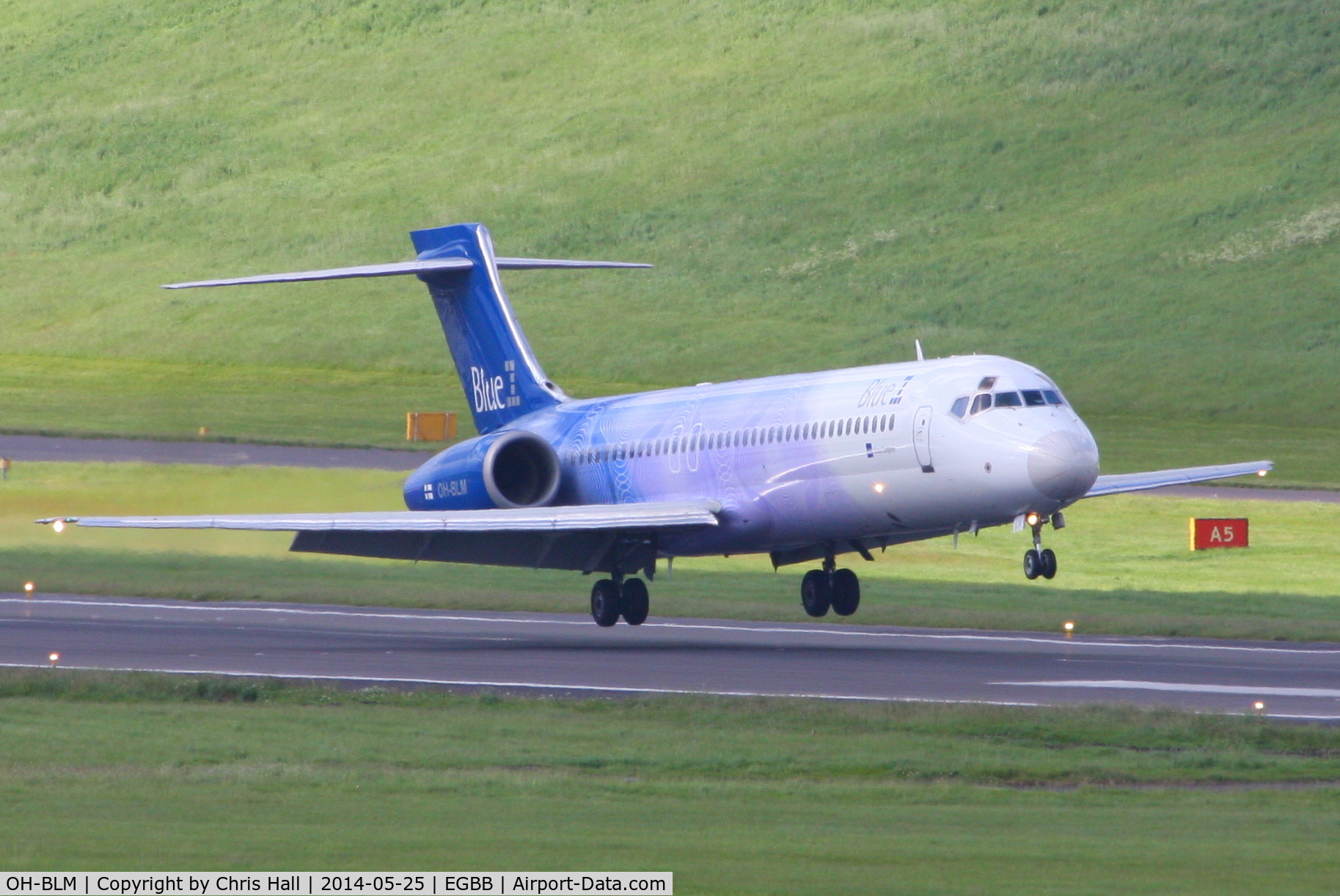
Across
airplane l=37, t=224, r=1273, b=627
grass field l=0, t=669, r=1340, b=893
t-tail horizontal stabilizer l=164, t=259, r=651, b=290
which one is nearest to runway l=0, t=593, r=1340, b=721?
airplane l=37, t=224, r=1273, b=627

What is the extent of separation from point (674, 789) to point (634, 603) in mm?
15627

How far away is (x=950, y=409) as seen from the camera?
93.6ft

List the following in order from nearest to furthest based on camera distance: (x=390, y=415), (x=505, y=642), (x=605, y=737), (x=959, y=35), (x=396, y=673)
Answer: (x=605, y=737)
(x=396, y=673)
(x=505, y=642)
(x=390, y=415)
(x=959, y=35)

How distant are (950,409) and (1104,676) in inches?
164

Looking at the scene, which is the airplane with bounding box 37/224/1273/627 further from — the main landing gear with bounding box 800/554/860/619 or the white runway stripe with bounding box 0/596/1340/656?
the white runway stripe with bounding box 0/596/1340/656

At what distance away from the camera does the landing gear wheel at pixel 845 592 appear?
3198 centimetres

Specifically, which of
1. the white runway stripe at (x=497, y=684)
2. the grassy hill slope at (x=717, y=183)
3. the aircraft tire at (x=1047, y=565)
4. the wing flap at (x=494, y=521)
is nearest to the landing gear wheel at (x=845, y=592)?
the wing flap at (x=494, y=521)

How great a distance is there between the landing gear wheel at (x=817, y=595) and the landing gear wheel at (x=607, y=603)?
10.1 feet

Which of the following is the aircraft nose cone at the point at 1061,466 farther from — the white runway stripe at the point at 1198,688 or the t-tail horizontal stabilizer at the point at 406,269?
the t-tail horizontal stabilizer at the point at 406,269

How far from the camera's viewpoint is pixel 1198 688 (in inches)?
1031

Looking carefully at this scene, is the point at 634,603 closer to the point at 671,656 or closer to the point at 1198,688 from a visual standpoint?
the point at 671,656

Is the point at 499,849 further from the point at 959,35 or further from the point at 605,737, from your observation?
the point at 959,35

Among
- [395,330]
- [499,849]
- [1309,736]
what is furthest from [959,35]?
[499,849]

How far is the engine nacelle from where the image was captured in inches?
1355
